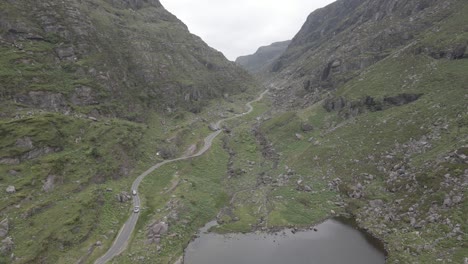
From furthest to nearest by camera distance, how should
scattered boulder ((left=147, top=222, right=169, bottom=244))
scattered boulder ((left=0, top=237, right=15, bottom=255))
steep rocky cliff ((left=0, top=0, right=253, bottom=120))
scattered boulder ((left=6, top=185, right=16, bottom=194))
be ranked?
steep rocky cliff ((left=0, top=0, right=253, bottom=120)), scattered boulder ((left=6, top=185, right=16, bottom=194)), scattered boulder ((left=147, top=222, right=169, bottom=244)), scattered boulder ((left=0, top=237, right=15, bottom=255))

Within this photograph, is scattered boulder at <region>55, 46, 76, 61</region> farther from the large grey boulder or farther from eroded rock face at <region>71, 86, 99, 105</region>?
the large grey boulder

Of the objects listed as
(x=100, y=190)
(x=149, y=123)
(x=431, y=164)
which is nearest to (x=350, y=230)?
(x=431, y=164)

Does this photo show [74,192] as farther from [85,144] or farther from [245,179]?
[245,179]

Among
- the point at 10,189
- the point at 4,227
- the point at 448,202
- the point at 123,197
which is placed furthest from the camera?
the point at 123,197

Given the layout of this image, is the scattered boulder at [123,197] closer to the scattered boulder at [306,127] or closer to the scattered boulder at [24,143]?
the scattered boulder at [24,143]

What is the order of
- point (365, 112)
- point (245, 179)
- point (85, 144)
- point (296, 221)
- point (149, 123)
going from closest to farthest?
point (296, 221) < point (85, 144) < point (245, 179) < point (365, 112) < point (149, 123)

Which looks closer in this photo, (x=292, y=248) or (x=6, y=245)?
(x=6, y=245)

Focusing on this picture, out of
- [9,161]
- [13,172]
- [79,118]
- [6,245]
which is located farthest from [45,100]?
[6,245]

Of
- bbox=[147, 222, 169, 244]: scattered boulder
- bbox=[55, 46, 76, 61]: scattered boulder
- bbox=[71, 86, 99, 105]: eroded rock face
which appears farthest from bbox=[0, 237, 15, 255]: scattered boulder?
bbox=[55, 46, 76, 61]: scattered boulder

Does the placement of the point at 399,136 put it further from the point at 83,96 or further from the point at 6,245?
the point at 83,96
